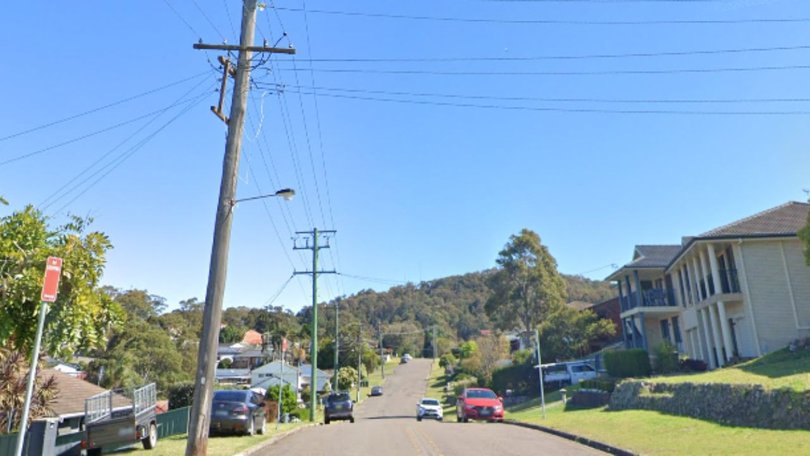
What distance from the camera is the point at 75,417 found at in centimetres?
2834

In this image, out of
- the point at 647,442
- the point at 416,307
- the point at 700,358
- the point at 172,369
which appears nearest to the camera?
the point at 647,442

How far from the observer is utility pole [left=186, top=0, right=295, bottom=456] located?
10883mm

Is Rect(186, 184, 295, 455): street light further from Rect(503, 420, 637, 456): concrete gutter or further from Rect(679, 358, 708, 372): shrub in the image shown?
Rect(679, 358, 708, 372): shrub

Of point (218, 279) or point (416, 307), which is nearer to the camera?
point (218, 279)

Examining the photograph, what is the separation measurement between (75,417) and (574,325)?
3596 cm

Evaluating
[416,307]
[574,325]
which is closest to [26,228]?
[574,325]

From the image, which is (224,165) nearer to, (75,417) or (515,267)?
(75,417)

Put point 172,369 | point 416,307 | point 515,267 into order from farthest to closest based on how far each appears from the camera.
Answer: point 416,307 < point 172,369 < point 515,267

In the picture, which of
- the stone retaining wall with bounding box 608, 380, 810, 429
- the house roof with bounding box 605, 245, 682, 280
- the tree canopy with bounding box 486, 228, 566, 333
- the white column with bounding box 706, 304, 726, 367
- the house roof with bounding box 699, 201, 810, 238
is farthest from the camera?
the tree canopy with bounding box 486, 228, 566, 333

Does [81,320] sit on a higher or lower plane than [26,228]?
lower

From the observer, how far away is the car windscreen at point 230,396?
19.3m

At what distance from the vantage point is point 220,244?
11828 millimetres

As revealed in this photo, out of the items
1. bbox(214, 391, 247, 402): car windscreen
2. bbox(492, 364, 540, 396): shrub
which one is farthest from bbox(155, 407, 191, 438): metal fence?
bbox(492, 364, 540, 396): shrub

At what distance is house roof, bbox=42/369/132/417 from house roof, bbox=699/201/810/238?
2846 cm
